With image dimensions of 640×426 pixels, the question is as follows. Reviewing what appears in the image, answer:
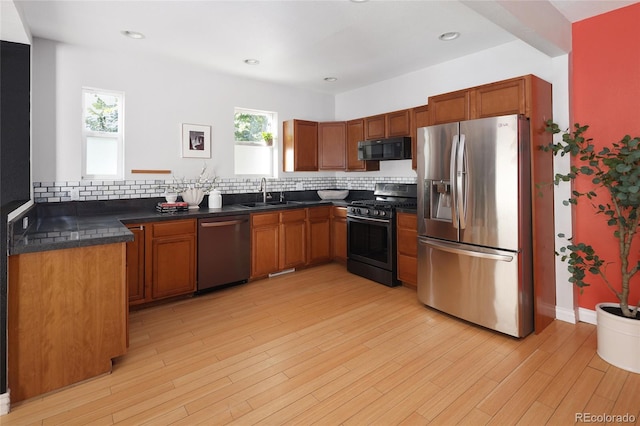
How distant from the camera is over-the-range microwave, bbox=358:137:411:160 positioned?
13.9 feet

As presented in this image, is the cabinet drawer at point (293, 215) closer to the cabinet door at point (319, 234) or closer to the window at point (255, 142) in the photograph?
the cabinet door at point (319, 234)

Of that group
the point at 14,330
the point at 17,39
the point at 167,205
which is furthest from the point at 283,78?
the point at 14,330

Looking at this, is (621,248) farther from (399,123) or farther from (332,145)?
(332,145)

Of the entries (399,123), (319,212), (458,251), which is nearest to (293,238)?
(319,212)

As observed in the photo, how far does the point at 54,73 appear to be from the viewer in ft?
11.0

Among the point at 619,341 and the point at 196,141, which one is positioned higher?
the point at 196,141

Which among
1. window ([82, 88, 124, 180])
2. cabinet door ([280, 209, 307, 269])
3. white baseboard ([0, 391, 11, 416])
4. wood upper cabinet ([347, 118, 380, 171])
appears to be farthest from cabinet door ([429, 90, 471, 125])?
white baseboard ([0, 391, 11, 416])

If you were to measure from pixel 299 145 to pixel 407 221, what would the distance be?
206cm

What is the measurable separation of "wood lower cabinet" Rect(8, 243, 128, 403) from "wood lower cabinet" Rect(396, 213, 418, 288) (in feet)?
9.18

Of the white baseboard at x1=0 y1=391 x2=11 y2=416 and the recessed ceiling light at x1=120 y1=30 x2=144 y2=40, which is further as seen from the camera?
the recessed ceiling light at x1=120 y1=30 x2=144 y2=40

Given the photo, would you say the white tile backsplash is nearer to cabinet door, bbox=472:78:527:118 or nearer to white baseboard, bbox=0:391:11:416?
cabinet door, bbox=472:78:527:118

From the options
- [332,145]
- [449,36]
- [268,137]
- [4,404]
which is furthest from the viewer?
[332,145]

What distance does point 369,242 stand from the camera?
4.30 meters

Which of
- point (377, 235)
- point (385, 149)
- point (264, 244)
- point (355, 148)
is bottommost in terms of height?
point (264, 244)
